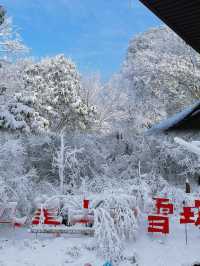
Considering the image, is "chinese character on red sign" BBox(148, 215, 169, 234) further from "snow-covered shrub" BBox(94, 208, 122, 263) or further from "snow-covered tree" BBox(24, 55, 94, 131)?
"snow-covered tree" BBox(24, 55, 94, 131)

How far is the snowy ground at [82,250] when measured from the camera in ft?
24.2

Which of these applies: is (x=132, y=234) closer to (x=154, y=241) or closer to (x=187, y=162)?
(x=154, y=241)

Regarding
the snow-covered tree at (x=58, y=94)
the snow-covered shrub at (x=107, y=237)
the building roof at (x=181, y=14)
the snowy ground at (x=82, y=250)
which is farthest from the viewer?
the snow-covered tree at (x=58, y=94)

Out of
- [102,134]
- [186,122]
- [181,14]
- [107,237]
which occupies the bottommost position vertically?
[107,237]

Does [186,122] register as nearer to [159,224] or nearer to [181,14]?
[181,14]

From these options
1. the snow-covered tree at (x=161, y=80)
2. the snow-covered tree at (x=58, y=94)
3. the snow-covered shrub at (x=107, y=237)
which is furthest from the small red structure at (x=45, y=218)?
the snow-covered tree at (x=58, y=94)

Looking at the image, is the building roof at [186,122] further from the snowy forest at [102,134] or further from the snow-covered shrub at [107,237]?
the snow-covered shrub at [107,237]

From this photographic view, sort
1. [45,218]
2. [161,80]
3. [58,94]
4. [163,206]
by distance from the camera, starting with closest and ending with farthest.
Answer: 1. [45,218]
2. [163,206]
3. [161,80]
4. [58,94]

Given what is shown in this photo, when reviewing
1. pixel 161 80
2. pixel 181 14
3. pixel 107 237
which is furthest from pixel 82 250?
pixel 161 80

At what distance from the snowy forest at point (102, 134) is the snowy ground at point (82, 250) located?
419mm

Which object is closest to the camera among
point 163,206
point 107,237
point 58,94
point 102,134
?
point 107,237

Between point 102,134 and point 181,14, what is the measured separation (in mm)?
14896

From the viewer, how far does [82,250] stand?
7961 mm

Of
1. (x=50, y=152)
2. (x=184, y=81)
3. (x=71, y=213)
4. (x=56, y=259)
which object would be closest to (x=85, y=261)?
(x=56, y=259)
